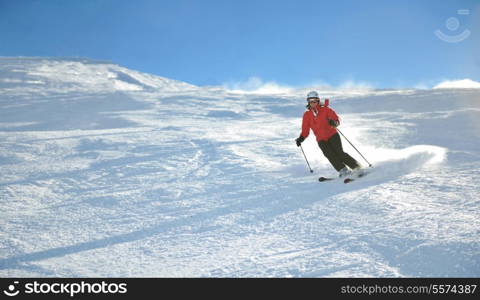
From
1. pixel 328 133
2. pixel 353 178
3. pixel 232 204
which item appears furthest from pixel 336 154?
pixel 232 204

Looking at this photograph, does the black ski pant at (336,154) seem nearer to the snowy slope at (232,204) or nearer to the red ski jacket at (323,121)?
the red ski jacket at (323,121)

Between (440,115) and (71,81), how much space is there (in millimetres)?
21309

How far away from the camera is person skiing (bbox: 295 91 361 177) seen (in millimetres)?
5477

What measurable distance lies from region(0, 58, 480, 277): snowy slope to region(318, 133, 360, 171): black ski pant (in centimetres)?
31

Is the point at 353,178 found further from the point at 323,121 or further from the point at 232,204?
the point at 232,204

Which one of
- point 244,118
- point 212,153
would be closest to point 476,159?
point 212,153

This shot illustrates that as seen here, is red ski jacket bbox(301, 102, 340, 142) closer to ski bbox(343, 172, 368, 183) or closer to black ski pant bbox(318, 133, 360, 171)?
black ski pant bbox(318, 133, 360, 171)

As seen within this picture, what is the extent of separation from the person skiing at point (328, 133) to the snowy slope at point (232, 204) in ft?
1.13

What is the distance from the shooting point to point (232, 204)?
4.26 meters

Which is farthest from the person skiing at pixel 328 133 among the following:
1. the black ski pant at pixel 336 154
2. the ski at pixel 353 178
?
the ski at pixel 353 178

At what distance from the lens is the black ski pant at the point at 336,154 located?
215 inches

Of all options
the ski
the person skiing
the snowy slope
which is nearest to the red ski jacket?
the person skiing

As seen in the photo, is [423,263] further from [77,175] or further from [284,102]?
[284,102]

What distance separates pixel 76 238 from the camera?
3428 mm
